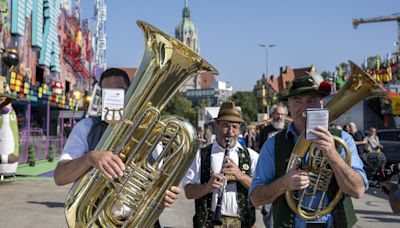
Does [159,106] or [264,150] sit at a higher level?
[159,106]

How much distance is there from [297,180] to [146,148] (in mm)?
873

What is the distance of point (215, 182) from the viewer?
11.2ft

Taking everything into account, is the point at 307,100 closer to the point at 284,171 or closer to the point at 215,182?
the point at 284,171

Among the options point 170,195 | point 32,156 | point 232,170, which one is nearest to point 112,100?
point 170,195

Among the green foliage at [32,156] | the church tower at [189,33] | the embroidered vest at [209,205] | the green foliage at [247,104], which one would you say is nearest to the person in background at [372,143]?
the embroidered vest at [209,205]

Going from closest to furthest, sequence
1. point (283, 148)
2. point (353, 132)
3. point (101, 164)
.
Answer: point (101, 164)
point (283, 148)
point (353, 132)

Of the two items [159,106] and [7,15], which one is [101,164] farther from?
[7,15]

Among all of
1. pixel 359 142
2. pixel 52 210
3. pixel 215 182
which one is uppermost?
pixel 215 182

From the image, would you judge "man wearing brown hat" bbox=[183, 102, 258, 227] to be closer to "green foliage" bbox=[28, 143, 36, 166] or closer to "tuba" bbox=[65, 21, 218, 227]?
"tuba" bbox=[65, 21, 218, 227]

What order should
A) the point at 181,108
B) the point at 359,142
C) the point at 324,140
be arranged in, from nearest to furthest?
the point at 324,140, the point at 359,142, the point at 181,108

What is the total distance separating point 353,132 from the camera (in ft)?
40.2

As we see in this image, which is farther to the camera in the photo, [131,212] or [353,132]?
[353,132]

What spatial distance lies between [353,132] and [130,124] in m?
10.9

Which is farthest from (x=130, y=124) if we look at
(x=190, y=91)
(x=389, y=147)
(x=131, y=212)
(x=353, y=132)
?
(x=190, y=91)
